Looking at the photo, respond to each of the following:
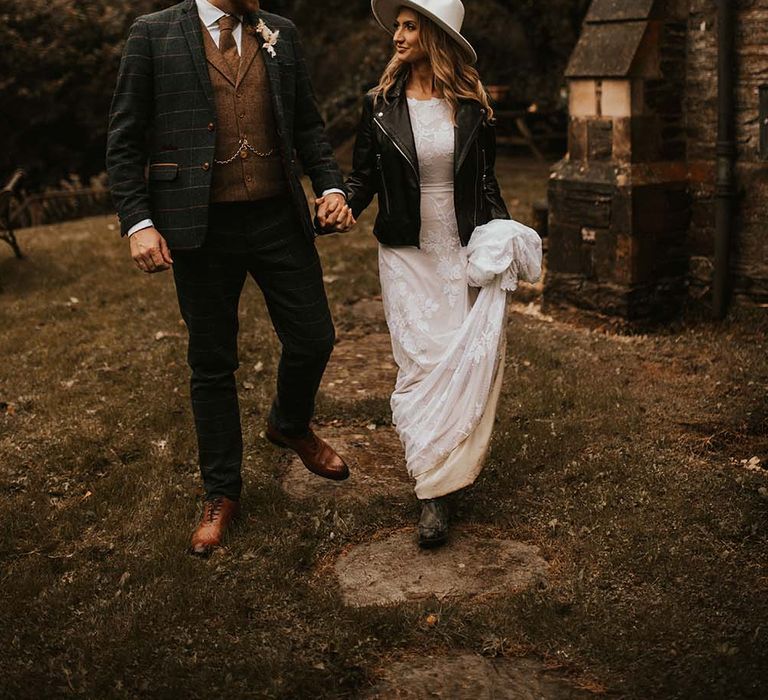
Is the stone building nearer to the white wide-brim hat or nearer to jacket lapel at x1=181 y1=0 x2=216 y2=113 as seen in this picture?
the white wide-brim hat

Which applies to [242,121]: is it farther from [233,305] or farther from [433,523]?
[433,523]

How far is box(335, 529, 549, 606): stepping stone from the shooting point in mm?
4047

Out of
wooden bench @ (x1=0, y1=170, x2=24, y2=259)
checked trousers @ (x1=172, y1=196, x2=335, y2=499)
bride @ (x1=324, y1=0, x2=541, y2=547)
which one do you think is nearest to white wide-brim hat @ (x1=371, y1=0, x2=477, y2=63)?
bride @ (x1=324, y1=0, x2=541, y2=547)

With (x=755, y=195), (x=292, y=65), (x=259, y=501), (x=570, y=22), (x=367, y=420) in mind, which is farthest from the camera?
(x=570, y=22)

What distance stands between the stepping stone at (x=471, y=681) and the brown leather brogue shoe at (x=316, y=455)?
143 centimetres

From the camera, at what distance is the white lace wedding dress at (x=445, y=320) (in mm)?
4281

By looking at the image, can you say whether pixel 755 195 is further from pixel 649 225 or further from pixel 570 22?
pixel 570 22

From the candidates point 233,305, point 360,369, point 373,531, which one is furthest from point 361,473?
point 360,369

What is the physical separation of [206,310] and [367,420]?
6.04 feet

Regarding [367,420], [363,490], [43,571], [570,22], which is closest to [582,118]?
[367,420]

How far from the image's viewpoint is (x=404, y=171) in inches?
171

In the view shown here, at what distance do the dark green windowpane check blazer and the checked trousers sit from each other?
0.49 feet

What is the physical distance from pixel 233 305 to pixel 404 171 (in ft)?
2.84

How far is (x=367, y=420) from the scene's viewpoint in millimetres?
5918
